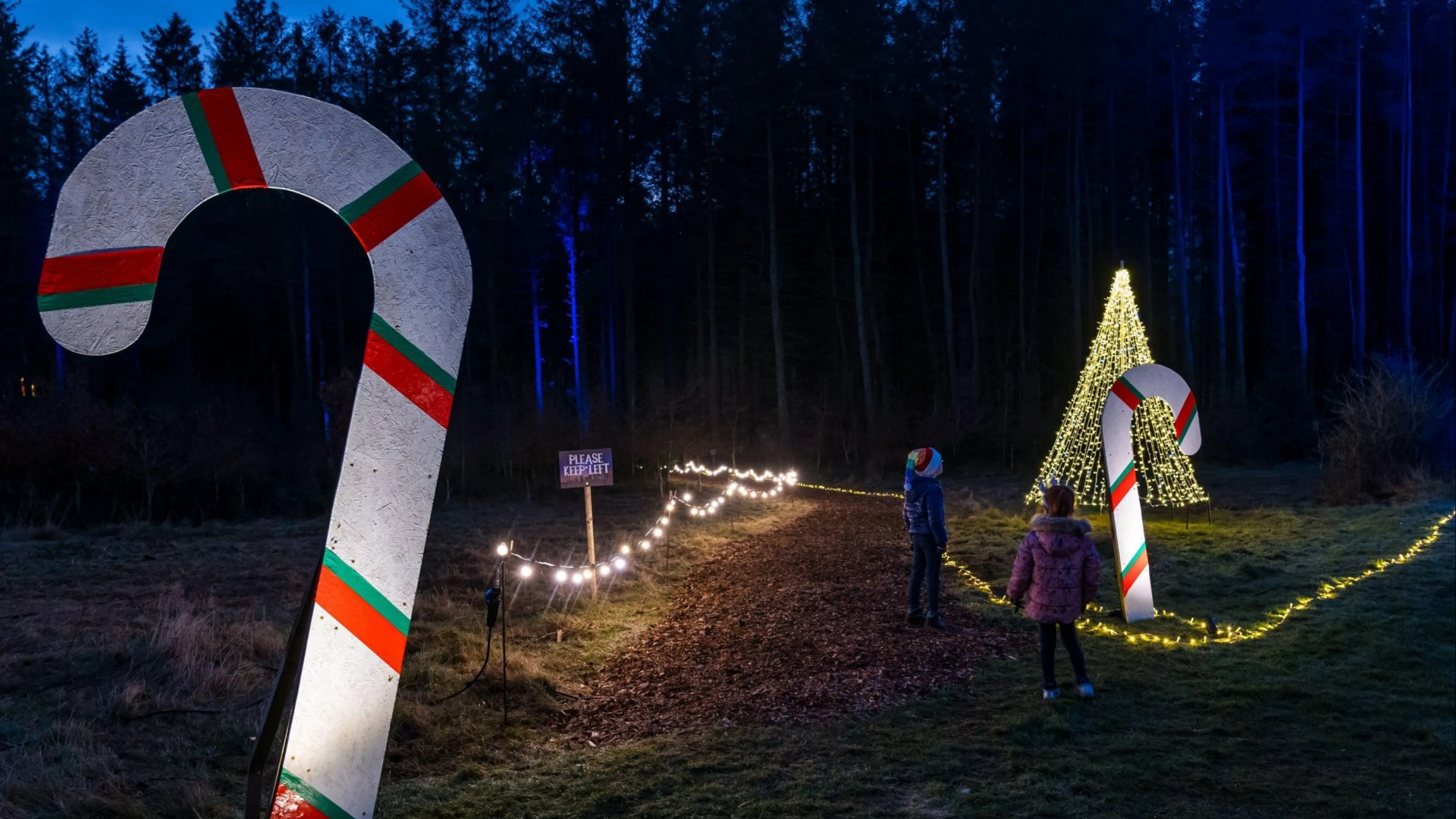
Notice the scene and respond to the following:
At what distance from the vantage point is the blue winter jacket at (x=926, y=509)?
8.23 m

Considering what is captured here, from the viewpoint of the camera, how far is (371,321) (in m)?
2.71

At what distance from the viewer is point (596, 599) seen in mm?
9516

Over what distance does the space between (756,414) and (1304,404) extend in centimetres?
1755

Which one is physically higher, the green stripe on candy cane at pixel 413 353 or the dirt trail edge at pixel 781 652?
the green stripe on candy cane at pixel 413 353

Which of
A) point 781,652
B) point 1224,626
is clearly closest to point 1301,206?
point 1224,626

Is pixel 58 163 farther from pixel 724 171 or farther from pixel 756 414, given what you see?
pixel 756 414

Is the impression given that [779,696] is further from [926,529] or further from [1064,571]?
[926,529]

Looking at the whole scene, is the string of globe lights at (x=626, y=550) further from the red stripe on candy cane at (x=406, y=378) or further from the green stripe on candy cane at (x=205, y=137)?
the green stripe on candy cane at (x=205, y=137)

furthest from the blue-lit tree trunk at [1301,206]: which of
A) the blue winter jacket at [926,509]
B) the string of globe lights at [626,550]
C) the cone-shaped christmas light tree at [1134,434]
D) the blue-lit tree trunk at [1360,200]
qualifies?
the blue winter jacket at [926,509]

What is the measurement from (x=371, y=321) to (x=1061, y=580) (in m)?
5.10

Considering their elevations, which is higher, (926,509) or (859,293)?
(859,293)

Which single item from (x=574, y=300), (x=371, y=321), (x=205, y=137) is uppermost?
(x=574, y=300)

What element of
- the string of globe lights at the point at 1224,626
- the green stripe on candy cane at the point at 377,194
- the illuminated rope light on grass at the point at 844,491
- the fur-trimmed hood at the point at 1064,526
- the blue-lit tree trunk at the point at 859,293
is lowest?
the string of globe lights at the point at 1224,626

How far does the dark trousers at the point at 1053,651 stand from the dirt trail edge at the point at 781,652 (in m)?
0.72
